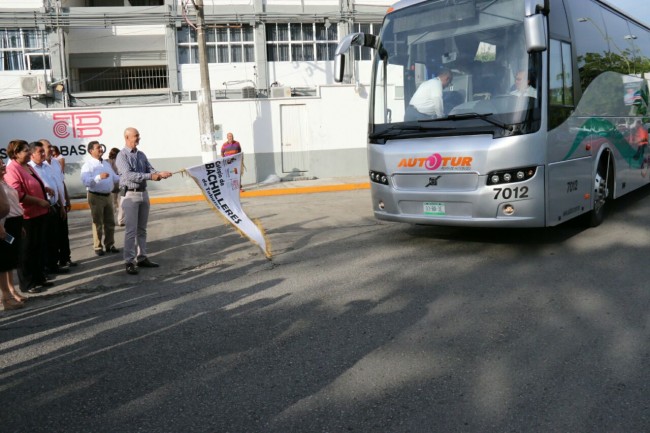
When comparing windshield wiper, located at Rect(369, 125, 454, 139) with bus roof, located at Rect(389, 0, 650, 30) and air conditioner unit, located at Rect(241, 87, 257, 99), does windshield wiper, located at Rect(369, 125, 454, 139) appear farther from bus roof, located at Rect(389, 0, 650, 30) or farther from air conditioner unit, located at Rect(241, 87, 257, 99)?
air conditioner unit, located at Rect(241, 87, 257, 99)

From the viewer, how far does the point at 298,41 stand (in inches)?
1013

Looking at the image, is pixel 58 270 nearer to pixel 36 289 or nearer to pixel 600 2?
pixel 36 289

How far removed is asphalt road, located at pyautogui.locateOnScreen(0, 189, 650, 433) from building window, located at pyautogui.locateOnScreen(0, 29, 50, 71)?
19709 mm

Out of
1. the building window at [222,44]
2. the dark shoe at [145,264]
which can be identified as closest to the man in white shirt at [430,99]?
the dark shoe at [145,264]

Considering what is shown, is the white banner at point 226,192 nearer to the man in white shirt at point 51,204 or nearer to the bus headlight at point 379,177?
the bus headlight at point 379,177

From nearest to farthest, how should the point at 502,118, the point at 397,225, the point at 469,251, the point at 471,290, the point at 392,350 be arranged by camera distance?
1. the point at 392,350
2. the point at 471,290
3. the point at 502,118
4. the point at 469,251
5. the point at 397,225

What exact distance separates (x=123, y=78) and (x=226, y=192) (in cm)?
2111

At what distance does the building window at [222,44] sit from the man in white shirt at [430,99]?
19197 millimetres

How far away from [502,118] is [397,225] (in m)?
3.58

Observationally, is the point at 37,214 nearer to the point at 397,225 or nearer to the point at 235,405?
the point at 235,405

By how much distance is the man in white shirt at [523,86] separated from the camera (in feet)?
22.2

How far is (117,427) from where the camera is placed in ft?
11.2

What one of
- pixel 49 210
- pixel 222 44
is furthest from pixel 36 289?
pixel 222 44

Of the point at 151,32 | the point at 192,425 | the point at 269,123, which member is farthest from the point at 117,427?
the point at 151,32
